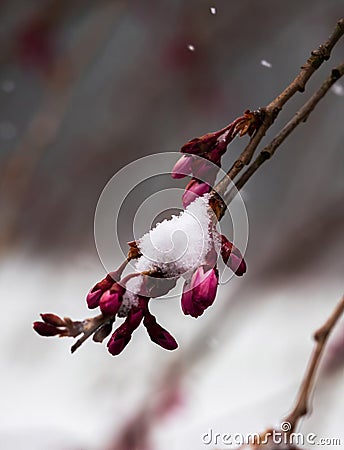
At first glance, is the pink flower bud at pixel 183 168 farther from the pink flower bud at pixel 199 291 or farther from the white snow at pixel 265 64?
the white snow at pixel 265 64

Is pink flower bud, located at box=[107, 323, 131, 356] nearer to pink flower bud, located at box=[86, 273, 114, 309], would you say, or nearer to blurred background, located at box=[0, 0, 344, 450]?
pink flower bud, located at box=[86, 273, 114, 309]

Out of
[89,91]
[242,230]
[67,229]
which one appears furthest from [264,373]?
[242,230]

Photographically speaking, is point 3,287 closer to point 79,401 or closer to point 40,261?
point 40,261

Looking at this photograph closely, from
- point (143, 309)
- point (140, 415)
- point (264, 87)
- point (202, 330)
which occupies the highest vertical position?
point (264, 87)

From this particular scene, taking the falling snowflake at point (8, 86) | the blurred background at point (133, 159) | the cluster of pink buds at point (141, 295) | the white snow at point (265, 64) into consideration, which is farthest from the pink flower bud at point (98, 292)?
the falling snowflake at point (8, 86)

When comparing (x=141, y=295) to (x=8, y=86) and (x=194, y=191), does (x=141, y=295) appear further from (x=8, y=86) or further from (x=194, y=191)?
(x=8, y=86)

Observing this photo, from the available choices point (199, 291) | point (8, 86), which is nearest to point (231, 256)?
point (199, 291)

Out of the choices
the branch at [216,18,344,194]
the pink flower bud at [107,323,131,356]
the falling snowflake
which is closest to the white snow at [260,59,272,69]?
the falling snowflake
